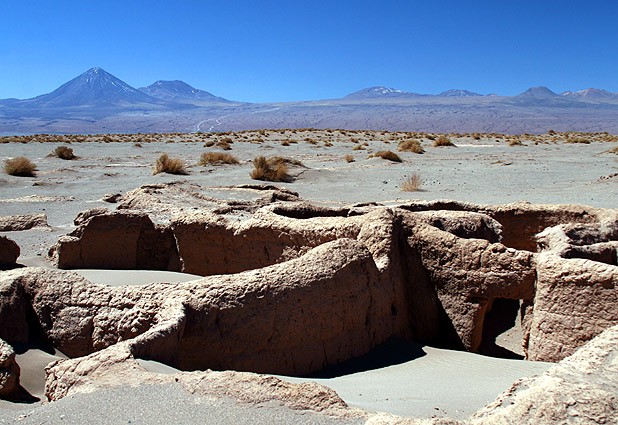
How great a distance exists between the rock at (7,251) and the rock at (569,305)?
6.05m

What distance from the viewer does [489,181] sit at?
18.0m

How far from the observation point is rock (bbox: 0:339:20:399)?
414 cm

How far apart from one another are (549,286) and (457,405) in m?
1.99

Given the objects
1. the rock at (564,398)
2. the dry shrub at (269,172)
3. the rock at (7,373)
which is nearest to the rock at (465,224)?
the rock at (564,398)

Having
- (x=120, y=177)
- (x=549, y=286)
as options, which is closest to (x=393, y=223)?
(x=549, y=286)

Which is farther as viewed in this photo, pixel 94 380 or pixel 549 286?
pixel 549 286

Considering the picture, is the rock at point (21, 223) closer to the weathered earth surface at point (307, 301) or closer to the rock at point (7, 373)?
the weathered earth surface at point (307, 301)

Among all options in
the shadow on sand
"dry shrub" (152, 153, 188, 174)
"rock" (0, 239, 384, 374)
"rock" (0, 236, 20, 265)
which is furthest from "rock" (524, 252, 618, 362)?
"dry shrub" (152, 153, 188, 174)

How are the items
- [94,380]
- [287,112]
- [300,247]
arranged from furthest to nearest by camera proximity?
1. [287,112]
2. [300,247]
3. [94,380]

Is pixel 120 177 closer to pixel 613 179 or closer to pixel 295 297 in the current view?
pixel 613 179

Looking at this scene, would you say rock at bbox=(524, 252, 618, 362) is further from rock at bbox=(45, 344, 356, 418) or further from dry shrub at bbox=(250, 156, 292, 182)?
dry shrub at bbox=(250, 156, 292, 182)

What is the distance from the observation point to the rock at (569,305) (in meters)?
5.02

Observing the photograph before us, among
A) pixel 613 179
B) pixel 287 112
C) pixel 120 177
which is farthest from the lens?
pixel 287 112

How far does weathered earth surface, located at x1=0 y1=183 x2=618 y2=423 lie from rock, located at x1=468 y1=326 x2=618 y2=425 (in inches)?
4.8
